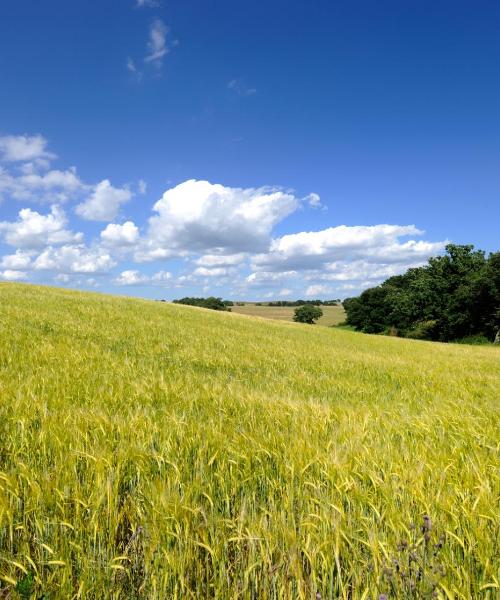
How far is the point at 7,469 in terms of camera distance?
2.43m

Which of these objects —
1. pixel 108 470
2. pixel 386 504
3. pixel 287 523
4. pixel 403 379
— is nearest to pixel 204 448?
pixel 108 470

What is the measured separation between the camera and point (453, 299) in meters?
65.2

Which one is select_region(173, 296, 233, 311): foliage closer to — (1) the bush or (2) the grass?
(1) the bush

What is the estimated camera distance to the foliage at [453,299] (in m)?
58.9

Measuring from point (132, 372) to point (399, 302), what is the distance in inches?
2814

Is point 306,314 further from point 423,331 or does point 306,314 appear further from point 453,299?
point 453,299

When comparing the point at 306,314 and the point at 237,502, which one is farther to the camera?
the point at 306,314

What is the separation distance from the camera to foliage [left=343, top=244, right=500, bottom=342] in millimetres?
58906

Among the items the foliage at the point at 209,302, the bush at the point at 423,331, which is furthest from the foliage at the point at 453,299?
the foliage at the point at 209,302

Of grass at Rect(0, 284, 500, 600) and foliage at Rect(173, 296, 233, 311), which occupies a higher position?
foliage at Rect(173, 296, 233, 311)

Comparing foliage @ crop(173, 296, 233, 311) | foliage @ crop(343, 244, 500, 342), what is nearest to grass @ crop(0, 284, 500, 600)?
foliage @ crop(343, 244, 500, 342)

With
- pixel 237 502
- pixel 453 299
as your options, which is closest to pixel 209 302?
pixel 453 299

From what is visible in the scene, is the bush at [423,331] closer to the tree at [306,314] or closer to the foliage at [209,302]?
the tree at [306,314]

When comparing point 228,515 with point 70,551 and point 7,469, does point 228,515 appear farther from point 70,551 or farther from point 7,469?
point 7,469
